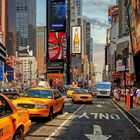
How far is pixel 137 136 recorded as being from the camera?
1395 centimetres

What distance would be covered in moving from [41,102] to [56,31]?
176281 mm

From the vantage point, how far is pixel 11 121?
29.0 feet

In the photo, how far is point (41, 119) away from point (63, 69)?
Answer: 17573 cm

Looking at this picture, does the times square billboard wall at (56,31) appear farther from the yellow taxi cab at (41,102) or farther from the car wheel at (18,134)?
the car wheel at (18,134)

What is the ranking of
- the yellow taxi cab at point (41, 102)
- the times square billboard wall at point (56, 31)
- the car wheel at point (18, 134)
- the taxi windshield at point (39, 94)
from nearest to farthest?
the car wheel at point (18, 134), the yellow taxi cab at point (41, 102), the taxi windshield at point (39, 94), the times square billboard wall at point (56, 31)

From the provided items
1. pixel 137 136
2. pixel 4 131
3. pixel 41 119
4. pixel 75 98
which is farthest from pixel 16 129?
pixel 75 98

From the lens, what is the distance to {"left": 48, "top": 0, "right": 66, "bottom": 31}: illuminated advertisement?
19275 centimetres

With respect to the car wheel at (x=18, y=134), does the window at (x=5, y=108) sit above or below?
above

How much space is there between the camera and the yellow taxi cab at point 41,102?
55.6 feet

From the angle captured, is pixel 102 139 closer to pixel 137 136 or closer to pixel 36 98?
pixel 137 136

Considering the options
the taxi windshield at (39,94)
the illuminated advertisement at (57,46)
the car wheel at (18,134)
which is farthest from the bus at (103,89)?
the illuminated advertisement at (57,46)

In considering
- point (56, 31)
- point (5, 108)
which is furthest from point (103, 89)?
point (56, 31)

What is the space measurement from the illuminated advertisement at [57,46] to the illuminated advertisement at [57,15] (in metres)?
6.14

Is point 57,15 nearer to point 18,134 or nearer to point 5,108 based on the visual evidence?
point 18,134
